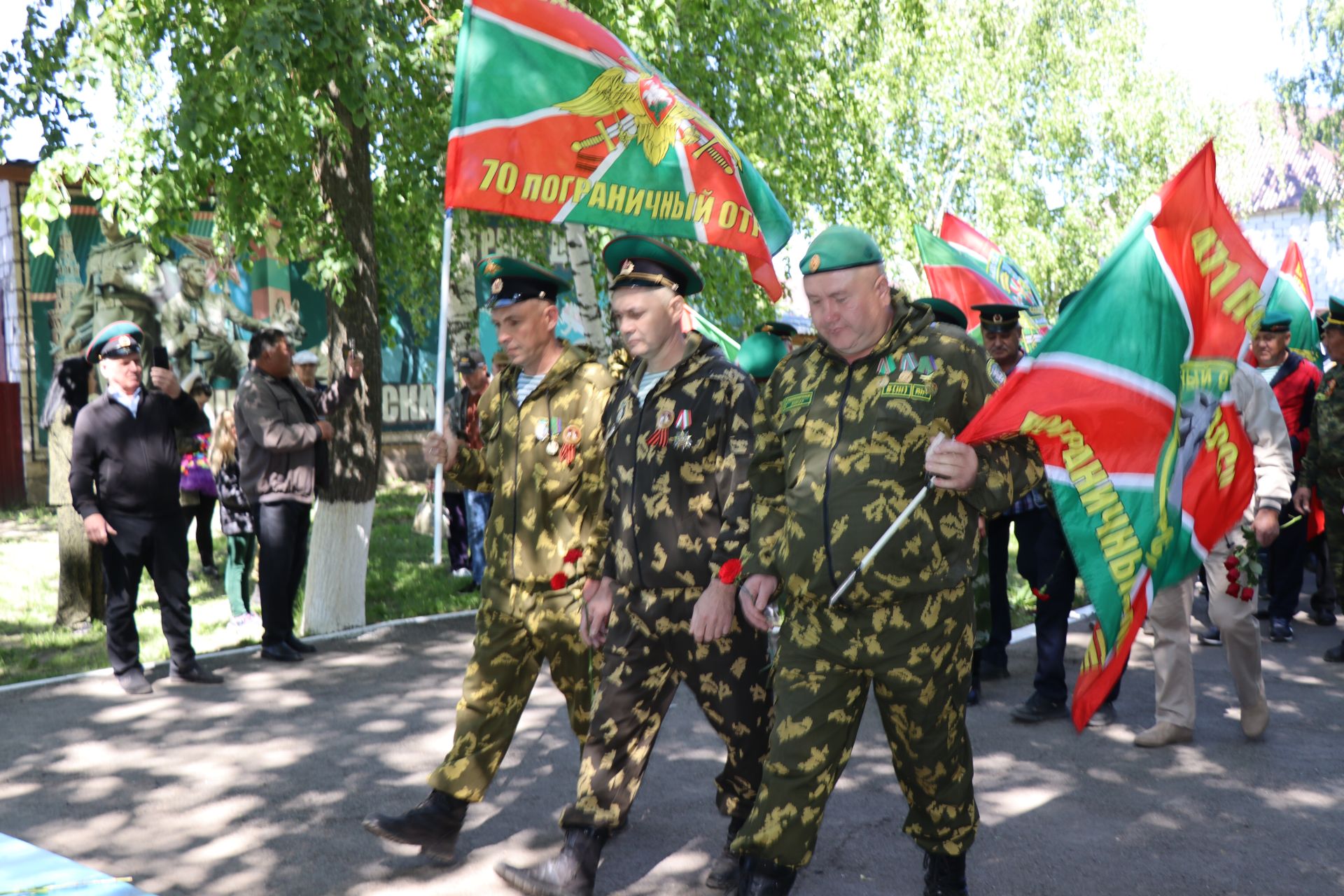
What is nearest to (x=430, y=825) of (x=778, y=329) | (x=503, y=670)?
(x=503, y=670)

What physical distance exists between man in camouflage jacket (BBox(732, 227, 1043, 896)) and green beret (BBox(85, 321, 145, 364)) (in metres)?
4.89

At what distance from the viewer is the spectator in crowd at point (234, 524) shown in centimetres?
930

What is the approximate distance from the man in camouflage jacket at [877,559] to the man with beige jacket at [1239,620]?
270 cm

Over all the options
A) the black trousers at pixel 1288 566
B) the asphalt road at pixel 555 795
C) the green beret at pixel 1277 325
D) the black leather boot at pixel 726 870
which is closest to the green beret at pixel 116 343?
the asphalt road at pixel 555 795

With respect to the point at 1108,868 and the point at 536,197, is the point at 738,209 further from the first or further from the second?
the point at 1108,868

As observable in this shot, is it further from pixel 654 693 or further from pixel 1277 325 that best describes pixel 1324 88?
pixel 654 693

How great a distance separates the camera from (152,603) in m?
10.4

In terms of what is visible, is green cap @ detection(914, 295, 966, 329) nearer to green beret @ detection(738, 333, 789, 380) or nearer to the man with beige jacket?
green beret @ detection(738, 333, 789, 380)

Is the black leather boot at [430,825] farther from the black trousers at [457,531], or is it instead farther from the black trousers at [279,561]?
the black trousers at [457,531]

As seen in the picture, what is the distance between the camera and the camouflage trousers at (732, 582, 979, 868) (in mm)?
3768

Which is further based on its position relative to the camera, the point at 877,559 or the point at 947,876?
the point at 947,876

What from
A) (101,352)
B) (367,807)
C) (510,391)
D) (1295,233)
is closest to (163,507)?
(101,352)

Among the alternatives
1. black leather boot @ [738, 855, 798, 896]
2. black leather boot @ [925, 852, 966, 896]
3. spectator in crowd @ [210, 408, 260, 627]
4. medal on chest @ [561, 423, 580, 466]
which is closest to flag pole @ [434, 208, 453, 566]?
medal on chest @ [561, 423, 580, 466]

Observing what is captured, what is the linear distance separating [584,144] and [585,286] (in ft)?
15.6
